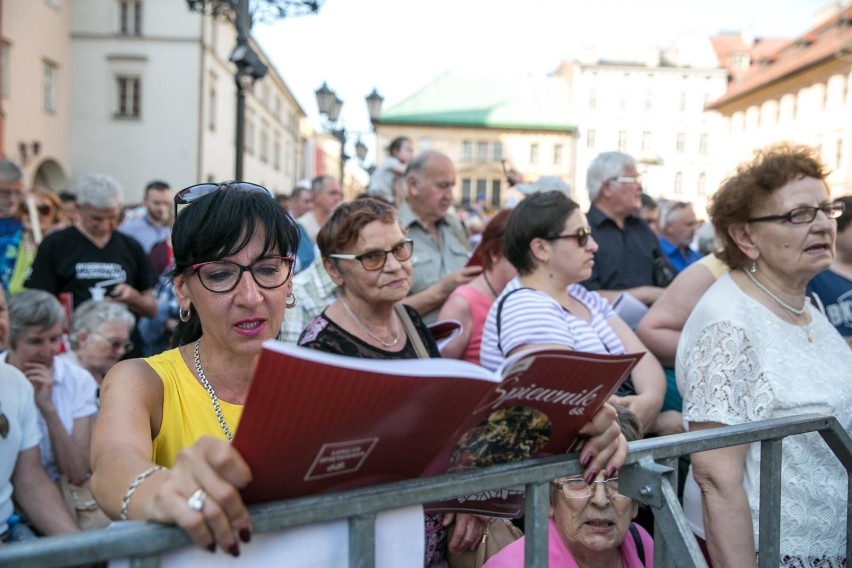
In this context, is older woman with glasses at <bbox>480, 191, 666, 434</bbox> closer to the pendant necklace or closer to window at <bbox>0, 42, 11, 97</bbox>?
the pendant necklace

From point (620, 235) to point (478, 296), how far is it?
1292 mm

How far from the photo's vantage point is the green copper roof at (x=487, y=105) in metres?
63.0

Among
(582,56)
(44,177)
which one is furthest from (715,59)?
(44,177)

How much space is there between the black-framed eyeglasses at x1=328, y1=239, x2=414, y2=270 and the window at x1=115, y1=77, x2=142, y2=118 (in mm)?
28617

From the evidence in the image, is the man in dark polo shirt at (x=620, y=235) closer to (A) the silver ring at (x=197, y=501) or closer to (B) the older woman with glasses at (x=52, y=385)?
(B) the older woman with glasses at (x=52, y=385)

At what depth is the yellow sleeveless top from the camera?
1.71 metres

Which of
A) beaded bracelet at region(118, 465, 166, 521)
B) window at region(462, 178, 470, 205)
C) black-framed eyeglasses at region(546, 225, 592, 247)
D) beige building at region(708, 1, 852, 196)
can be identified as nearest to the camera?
beaded bracelet at region(118, 465, 166, 521)

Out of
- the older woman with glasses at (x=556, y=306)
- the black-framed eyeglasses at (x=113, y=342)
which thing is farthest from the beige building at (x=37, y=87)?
the older woman with glasses at (x=556, y=306)

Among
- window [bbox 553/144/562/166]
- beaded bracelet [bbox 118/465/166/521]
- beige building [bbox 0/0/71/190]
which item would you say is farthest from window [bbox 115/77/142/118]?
window [bbox 553/144/562/166]

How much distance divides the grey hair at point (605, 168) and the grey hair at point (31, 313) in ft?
10.8

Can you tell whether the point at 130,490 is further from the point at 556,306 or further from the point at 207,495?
the point at 556,306

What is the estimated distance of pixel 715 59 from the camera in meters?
65.6

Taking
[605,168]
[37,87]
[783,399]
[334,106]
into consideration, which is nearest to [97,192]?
[605,168]

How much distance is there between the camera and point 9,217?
5414 millimetres
